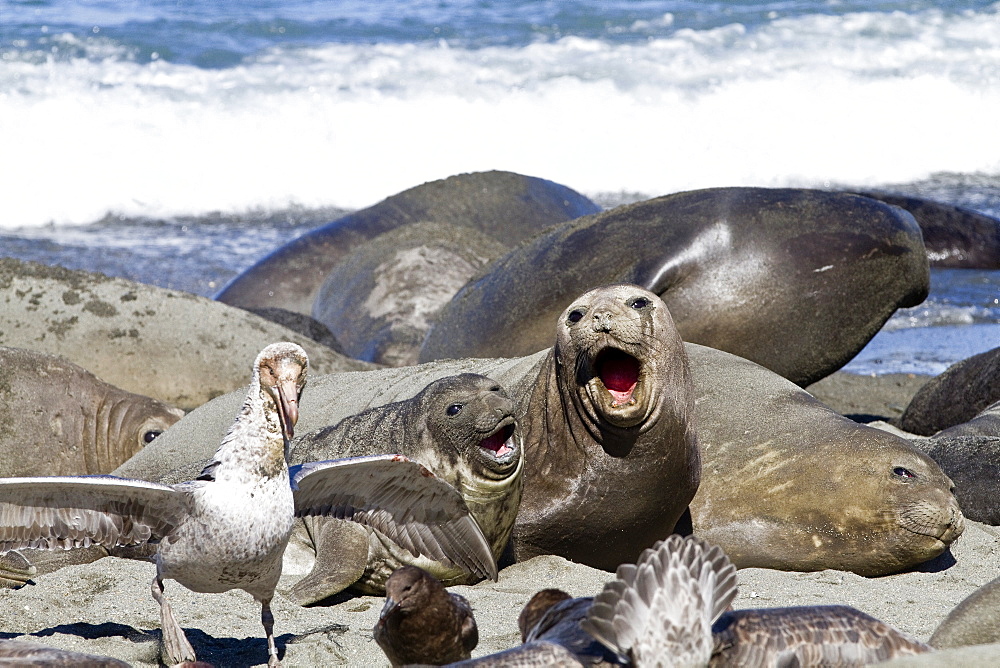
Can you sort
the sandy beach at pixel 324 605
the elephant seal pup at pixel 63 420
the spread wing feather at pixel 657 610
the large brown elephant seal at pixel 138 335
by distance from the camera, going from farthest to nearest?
the large brown elephant seal at pixel 138 335 < the elephant seal pup at pixel 63 420 < the sandy beach at pixel 324 605 < the spread wing feather at pixel 657 610

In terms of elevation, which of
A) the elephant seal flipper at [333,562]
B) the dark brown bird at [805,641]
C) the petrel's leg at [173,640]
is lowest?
the elephant seal flipper at [333,562]

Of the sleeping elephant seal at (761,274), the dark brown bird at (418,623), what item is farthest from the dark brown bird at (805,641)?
the sleeping elephant seal at (761,274)

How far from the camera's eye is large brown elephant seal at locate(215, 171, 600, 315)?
33.8 feet

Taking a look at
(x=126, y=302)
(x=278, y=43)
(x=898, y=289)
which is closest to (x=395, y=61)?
(x=278, y=43)

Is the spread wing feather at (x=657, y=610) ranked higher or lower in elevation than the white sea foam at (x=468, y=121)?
higher

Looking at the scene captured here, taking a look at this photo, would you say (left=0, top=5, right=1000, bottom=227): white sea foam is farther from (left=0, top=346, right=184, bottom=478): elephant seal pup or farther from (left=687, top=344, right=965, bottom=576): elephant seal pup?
(left=687, top=344, right=965, bottom=576): elephant seal pup

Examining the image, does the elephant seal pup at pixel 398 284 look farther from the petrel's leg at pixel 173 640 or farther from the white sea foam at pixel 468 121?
the white sea foam at pixel 468 121

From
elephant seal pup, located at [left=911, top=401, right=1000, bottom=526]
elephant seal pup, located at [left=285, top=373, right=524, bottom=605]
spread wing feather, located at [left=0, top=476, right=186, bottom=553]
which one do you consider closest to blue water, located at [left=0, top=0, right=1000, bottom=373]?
elephant seal pup, located at [left=911, top=401, right=1000, bottom=526]

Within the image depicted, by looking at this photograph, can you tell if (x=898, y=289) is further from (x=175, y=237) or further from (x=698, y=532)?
(x=175, y=237)

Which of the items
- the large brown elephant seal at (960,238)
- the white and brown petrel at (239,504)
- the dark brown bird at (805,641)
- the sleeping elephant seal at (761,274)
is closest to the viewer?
the dark brown bird at (805,641)

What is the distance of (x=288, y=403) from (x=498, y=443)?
5.50 feet

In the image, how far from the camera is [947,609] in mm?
4281

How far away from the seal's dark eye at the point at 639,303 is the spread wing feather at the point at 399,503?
1292 mm

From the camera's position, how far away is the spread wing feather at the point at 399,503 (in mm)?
3504
